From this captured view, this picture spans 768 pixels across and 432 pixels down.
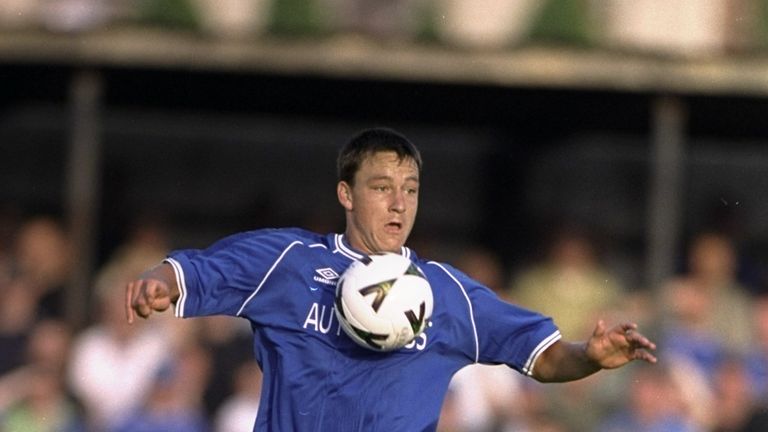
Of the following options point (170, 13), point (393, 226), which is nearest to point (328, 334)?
point (393, 226)

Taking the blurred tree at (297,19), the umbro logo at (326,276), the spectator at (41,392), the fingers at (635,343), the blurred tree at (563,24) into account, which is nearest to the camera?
the fingers at (635,343)

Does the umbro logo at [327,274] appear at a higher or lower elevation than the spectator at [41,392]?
higher

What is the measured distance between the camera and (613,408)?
39.9ft

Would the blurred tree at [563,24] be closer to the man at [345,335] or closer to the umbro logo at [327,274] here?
the man at [345,335]

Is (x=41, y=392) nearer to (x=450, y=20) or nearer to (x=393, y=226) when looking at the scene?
(x=450, y=20)

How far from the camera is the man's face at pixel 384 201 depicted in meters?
6.32

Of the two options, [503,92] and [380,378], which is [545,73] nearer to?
[503,92]

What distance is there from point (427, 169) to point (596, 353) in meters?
11.1

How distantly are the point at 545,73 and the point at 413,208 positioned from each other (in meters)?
7.38

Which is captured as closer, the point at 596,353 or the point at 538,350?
the point at 596,353

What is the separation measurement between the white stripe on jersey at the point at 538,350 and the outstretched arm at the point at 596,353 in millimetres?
14

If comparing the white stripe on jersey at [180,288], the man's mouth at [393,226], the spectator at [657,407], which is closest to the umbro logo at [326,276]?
the man's mouth at [393,226]

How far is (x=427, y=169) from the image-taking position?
56.2 ft

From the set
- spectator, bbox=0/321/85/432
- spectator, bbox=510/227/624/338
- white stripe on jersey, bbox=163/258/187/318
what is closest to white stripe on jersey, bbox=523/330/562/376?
white stripe on jersey, bbox=163/258/187/318
